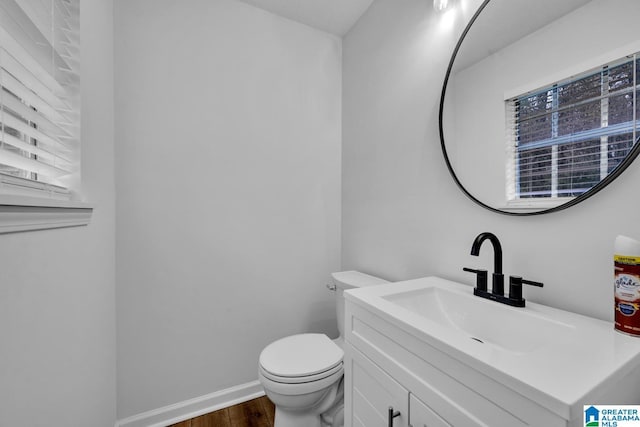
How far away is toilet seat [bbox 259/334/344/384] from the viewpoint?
1.17 metres

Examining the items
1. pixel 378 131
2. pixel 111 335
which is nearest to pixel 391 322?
pixel 378 131

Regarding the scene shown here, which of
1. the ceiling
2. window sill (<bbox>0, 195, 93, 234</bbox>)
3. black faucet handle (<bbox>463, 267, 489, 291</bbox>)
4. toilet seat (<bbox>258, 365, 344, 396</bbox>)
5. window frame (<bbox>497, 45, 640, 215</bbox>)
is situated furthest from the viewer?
the ceiling

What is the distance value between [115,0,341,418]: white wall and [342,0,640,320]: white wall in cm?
24

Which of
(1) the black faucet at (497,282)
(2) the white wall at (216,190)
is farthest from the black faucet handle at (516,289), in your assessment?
(2) the white wall at (216,190)

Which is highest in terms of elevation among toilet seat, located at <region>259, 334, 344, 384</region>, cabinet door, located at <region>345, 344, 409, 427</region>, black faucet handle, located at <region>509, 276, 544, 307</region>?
black faucet handle, located at <region>509, 276, 544, 307</region>

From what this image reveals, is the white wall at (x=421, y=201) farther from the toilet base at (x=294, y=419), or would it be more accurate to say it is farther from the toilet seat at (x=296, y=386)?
the toilet base at (x=294, y=419)

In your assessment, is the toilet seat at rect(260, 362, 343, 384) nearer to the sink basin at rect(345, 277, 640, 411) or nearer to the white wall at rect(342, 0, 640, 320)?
the sink basin at rect(345, 277, 640, 411)

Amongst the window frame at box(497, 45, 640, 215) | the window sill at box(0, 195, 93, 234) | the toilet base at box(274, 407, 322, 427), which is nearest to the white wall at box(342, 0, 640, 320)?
the window frame at box(497, 45, 640, 215)

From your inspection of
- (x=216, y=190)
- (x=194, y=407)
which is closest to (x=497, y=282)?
(x=216, y=190)

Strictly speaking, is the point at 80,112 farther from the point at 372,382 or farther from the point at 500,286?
the point at 500,286

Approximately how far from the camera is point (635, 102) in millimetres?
676

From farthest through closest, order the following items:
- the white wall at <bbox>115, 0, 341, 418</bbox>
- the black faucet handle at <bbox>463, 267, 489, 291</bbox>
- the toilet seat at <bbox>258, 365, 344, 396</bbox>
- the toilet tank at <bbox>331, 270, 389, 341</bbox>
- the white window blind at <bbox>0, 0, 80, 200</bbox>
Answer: the toilet tank at <bbox>331, 270, 389, 341</bbox> < the white wall at <bbox>115, 0, 341, 418</bbox> < the toilet seat at <bbox>258, 365, 344, 396</bbox> < the black faucet handle at <bbox>463, 267, 489, 291</bbox> < the white window blind at <bbox>0, 0, 80, 200</bbox>

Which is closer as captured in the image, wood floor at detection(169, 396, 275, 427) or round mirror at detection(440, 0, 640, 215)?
round mirror at detection(440, 0, 640, 215)

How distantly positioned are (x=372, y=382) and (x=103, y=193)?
130 cm
